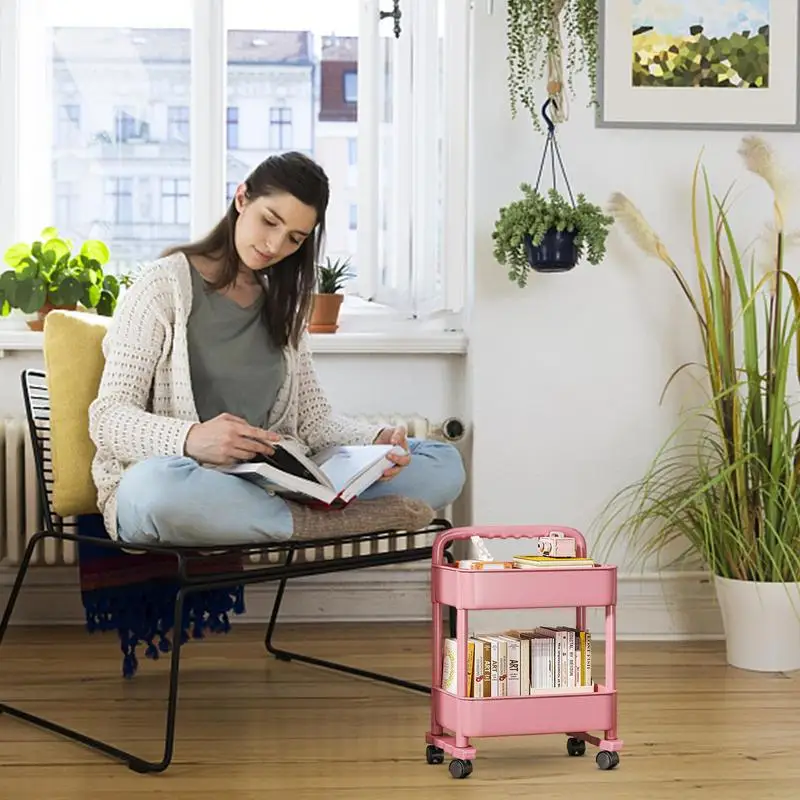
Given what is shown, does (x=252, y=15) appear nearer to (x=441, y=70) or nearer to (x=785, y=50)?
(x=441, y=70)

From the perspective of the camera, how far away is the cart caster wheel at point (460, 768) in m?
1.91

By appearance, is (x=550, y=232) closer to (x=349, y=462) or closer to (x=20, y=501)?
(x=349, y=462)

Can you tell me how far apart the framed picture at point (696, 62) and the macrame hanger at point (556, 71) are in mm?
117

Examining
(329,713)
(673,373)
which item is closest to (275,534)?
(329,713)

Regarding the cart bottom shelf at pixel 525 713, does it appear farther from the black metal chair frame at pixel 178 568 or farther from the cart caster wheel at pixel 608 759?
the black metal chair frame at pixel 178 568

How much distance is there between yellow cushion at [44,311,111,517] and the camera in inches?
93.9

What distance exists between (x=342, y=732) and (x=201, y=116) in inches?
72.3

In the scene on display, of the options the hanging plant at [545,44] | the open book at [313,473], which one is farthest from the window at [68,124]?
the open book at [313,473]

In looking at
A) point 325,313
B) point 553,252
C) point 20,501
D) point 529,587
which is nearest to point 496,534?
point 529,587

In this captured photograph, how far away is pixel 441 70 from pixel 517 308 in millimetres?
663

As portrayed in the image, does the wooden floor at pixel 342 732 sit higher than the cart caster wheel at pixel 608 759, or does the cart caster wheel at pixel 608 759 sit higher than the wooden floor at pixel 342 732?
the cart caster wheel at pixel 608 759

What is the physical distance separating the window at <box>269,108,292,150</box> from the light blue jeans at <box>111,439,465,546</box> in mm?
1590

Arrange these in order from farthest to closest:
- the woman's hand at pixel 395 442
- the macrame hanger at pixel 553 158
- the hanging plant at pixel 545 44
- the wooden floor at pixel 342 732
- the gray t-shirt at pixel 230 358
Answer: the macrame hanger at pixel 553 158 → the hanging plant at pixel 545 44 → the gray t-shirt at pixel 230 358 → the woman's hand at pixel 395 442 → the wooden floor at pixel 342 732

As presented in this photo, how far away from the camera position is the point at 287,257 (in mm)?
2523
